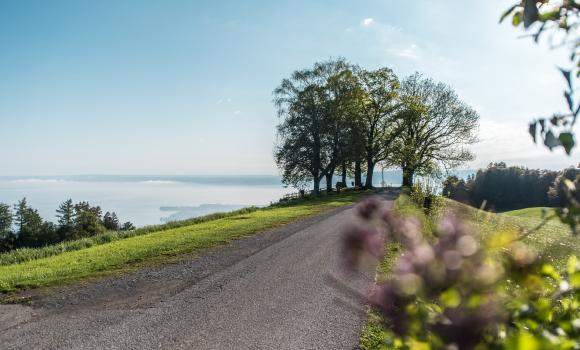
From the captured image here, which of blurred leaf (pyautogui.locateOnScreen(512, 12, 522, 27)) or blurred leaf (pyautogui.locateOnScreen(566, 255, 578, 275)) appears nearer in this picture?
blurred leaf (pyautogui.locateOnScreen(566, 255, 578, 275))

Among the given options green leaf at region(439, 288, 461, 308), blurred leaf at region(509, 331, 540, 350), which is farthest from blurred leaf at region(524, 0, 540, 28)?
blurred leaf at region(509, 331, 540, 350)

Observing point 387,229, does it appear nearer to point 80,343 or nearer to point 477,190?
point 80,343

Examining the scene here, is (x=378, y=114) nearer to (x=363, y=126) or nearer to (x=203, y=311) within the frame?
(x=363, y=126)

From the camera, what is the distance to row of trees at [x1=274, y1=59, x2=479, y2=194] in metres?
43.9

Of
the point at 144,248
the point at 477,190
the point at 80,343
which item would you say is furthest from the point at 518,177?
the point at 80,343

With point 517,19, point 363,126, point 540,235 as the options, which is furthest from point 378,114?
point 517,19

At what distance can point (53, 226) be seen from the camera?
64.1 meters

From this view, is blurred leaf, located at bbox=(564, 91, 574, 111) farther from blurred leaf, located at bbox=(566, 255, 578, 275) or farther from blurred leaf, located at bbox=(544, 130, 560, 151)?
blurred leaf, located at bbox=(566, 255, 578, 275)

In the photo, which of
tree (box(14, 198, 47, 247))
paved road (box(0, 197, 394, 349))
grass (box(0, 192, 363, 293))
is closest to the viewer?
paved road (box(0, 197, 394, 349))

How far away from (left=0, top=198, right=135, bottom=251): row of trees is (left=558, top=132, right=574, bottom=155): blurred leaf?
60471 millimetres

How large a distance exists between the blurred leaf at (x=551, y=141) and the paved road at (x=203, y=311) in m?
5.72

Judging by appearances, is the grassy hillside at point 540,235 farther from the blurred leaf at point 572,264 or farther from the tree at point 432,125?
the tree at point 432,125

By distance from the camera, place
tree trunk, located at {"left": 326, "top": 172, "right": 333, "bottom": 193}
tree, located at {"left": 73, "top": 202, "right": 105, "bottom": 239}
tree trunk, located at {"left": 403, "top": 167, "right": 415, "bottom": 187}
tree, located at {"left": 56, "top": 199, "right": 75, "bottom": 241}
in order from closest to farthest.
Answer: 1. tree trunk, located at {"left": 403, "top": 167, "right": 415, "bottom": 187}
2. tree trunk, located at {"left": 326, "top": 172, "right": 333, "bottom": 193}
3. tree, located at {"left": 73, "top": 202, "right": 105, "bottom": 239}
4. tree, located at {"left": 56, "top": 199, "right": 75, "bottom": 241}

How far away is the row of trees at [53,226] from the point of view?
191ft
